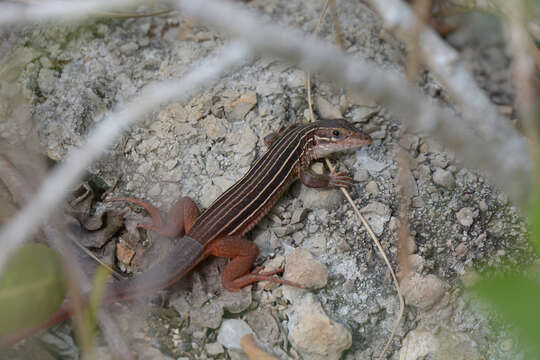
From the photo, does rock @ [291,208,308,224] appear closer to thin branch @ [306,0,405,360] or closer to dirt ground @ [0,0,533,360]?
Answer: dirt ground @ [0,0,533,360]

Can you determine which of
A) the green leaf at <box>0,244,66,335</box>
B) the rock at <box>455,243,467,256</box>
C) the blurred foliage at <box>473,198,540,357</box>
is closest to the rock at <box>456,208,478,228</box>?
the rock at <box>455,243,467,256</box>

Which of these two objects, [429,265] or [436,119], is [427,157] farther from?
[436,119]

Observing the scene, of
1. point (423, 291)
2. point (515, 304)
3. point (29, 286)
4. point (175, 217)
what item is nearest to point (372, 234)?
point (423, 291)

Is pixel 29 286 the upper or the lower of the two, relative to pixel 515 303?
lower

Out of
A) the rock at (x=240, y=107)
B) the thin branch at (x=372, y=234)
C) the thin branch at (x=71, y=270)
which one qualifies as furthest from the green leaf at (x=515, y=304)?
the rock at (x=240, y=107)

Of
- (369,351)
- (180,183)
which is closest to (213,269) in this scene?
(180,183)

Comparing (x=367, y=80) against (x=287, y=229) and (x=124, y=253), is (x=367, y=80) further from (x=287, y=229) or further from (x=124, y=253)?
(x=124, y=253)
